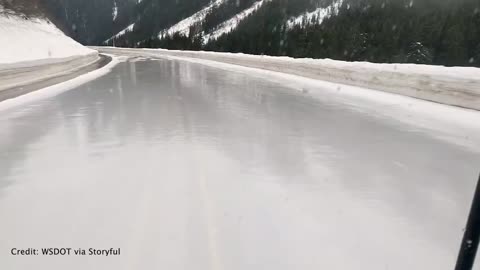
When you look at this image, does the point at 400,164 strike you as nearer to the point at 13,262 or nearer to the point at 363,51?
the point at 13,262

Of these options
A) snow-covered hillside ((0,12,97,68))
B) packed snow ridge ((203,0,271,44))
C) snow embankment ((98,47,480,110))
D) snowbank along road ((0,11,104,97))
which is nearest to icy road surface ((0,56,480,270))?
snow embankment ((98,47,480,110))

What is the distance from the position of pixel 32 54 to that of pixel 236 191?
39620mm

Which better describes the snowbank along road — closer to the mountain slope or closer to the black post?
the black post

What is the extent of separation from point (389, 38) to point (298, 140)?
75.7m

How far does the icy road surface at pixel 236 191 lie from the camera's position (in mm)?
3029

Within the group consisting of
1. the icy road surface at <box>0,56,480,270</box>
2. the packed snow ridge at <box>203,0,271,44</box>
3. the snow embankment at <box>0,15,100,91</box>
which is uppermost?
the packed snow ridge at <box>203,0,271,44</box>

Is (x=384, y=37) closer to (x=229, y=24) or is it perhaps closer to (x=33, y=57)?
(x=33, y=57)

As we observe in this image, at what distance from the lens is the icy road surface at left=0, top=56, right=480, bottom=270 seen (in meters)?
3.03

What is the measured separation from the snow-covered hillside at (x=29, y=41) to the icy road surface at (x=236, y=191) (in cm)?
2905

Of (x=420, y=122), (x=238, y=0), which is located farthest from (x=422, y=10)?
(x=238, y=0)

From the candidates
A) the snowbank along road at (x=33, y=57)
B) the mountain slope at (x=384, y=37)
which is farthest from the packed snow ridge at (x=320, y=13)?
the snowbank along road at (x=33, y=57)

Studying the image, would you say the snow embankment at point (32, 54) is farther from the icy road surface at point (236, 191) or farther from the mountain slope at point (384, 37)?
the mountain slope at point (384, 37)

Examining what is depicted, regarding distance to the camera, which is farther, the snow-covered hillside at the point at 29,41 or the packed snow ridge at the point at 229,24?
the packed snow ridge at the point at 229,24

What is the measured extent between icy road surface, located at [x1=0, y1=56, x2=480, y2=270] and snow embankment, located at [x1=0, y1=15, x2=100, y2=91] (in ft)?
24.7
